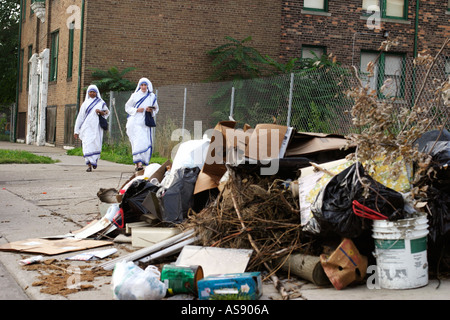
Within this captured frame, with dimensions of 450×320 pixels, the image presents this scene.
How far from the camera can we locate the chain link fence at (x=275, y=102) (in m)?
12.6

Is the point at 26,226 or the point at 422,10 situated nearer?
the point at 26,226

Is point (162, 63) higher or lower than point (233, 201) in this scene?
higher

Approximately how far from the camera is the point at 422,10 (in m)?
21.0

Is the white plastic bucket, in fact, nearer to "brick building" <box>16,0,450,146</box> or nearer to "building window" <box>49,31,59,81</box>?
"brick building" <box>16,0,450,146</box>

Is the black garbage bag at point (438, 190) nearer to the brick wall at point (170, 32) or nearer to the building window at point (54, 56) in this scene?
the brick wall at point (170, 32)

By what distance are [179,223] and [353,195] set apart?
192 cm

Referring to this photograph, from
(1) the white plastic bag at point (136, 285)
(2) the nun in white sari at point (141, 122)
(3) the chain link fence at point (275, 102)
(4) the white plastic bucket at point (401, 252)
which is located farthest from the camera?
(3) the chain link fence at point (275, 102)

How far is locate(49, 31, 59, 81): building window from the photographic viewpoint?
2369 centimetres

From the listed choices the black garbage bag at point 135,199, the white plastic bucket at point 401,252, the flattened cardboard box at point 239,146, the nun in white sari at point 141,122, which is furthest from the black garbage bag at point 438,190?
the nun in white sari at point 141,122

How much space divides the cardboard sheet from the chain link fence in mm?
5520

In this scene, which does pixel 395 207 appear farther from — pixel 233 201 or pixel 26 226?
pixel 26 226

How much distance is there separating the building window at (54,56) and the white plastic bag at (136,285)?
843 inches
